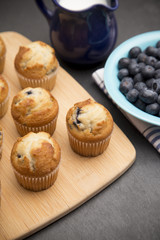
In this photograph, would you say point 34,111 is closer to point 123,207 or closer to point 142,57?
point 123,207

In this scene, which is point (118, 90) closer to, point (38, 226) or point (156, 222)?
point (156, 222)

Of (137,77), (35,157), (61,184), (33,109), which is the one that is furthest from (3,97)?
(137,77)

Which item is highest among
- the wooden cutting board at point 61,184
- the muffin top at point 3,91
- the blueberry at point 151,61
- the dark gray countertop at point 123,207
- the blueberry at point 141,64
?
the muffin top at point 3,91

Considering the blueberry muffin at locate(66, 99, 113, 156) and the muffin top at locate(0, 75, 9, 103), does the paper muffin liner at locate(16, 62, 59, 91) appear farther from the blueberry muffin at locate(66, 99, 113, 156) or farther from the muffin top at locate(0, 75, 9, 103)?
the blueberry muffin at locate(66, 99, 113, 156)

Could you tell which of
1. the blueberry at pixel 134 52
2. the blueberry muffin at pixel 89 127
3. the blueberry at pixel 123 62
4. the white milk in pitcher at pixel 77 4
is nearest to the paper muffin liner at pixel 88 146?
the blueberry muffin at pixel 89 127

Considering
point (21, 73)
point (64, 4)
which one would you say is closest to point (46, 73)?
point (21, 73)

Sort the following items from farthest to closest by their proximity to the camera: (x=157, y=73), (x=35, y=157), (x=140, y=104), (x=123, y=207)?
(x=157, y=73)
(x=140, y=104)
(x=123, y=207)
(x=35, y=157)

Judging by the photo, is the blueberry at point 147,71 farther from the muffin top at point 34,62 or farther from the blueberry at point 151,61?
the muffin top at point 34,62
